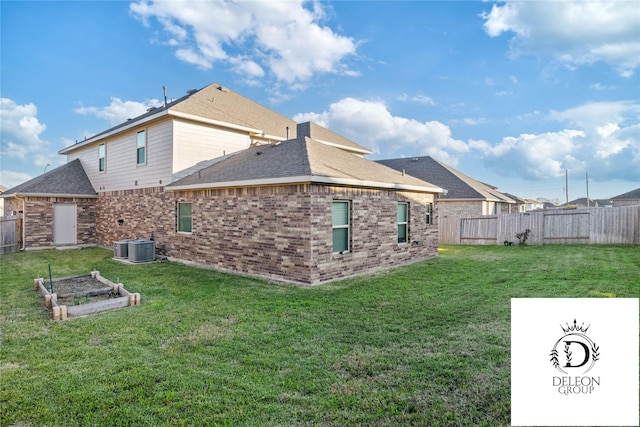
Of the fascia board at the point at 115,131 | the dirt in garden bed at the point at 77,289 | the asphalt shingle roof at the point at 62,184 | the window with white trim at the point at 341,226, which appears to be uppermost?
the fascia board at the point at 115,131

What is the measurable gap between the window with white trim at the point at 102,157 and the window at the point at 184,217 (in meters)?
7.55

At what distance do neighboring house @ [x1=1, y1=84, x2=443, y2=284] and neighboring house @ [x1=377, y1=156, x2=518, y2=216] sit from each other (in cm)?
849

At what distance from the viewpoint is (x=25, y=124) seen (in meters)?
16.5

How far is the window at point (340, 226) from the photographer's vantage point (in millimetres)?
9172

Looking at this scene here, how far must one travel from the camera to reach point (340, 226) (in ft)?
30.5

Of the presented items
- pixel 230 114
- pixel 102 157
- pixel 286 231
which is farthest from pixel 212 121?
pixel 102 157

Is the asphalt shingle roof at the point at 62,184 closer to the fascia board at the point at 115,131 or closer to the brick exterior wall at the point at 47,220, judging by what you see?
the brick exterior wall at the point at 47,220

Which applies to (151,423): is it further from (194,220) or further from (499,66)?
(499,66)

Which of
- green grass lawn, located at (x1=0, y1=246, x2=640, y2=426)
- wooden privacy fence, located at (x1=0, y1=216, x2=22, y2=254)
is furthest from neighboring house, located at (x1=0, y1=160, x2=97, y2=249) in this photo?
green grass lawn, located at (x1=0, y1=246, x2=640, y2=426)

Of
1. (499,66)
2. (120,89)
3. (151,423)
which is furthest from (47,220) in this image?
(499,66)

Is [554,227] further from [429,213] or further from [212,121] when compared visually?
[212,121]

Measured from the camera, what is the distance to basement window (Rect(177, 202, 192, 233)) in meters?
12.0

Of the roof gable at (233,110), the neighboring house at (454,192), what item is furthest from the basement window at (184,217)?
the neighboring house at (454,192)

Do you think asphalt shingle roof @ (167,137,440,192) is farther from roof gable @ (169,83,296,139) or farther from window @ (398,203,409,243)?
roof gable @ (169,83,296,139)
